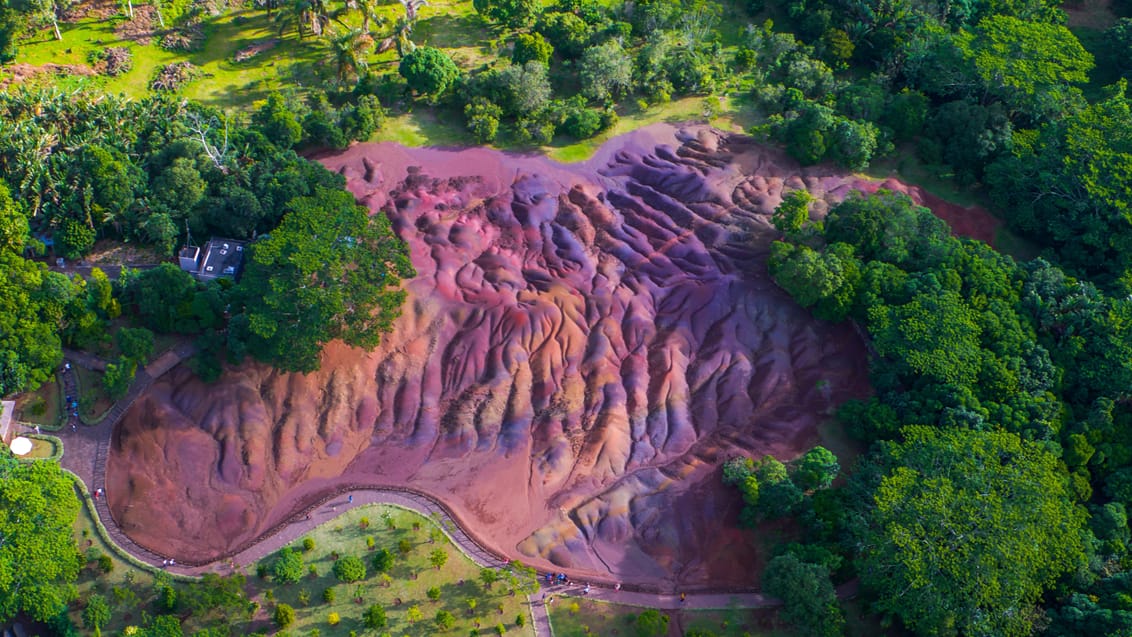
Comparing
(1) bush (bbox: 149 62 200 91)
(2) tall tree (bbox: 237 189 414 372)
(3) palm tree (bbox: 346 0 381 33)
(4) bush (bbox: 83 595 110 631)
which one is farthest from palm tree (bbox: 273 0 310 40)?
(4) bush (bbox: 83 595 110 631)

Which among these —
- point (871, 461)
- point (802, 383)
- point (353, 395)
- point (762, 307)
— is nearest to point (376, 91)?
point (353, 395)

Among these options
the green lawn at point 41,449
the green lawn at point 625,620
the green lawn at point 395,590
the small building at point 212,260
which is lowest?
the green lawn at point 625,620

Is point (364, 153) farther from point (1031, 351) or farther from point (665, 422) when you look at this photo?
point (1031, 351)

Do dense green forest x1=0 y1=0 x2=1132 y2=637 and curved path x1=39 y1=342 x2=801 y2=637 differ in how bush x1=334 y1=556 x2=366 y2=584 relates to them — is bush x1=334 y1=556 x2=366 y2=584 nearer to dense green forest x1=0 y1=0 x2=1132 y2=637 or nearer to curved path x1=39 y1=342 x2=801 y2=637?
curved path x1=39 y1=342 x2=801 y2=637

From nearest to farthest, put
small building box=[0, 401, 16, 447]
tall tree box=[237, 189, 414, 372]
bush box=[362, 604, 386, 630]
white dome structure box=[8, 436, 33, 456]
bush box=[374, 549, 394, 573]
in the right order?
bush box=[362, 604, 386, 630]
bush box=[374, 549, 394, 573]
white dome structure box=[8, 436, 33, 456]
tall tree box=[237, 189, 414, 372]
small building box=[0, 401, 16, 447]

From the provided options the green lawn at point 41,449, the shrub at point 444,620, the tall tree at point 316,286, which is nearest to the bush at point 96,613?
the green lawn at point 41,449

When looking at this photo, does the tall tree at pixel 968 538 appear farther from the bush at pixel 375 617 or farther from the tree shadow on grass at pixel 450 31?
the tree shadow on grass at pixel 450 31
